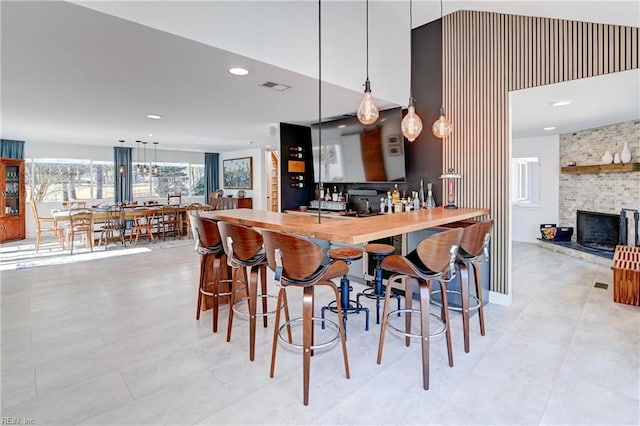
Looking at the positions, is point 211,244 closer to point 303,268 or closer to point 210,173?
point 303,268

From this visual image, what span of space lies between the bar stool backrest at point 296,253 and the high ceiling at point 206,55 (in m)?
1.54

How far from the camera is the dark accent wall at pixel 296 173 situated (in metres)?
5.57

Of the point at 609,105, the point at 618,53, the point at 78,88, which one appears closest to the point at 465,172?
the point at 618,53

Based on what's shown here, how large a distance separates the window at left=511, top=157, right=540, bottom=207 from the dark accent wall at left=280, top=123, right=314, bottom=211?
4.56m

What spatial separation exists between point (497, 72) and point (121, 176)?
9373 mm

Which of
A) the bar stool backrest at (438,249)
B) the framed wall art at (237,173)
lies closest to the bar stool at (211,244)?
the bar stool backrest at (438,249)

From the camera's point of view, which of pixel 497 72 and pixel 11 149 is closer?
pixel 497 72

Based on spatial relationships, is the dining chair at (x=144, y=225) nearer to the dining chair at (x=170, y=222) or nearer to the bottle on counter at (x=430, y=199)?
the dining chair at (x=170, y=222)

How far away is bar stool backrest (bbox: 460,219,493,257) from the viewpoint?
2662mm

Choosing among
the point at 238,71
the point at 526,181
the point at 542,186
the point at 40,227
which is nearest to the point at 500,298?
the point at 238,71

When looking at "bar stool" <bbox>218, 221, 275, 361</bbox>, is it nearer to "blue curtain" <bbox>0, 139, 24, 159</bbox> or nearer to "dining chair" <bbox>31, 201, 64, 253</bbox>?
"dining chair" <bbox>31, 201, 64, 253</bbox>

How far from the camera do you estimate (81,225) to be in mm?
6871

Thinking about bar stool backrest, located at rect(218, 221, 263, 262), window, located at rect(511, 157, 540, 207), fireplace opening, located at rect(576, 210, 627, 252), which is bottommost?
fireplace opening, located at rect(576, 210, 627, 252)

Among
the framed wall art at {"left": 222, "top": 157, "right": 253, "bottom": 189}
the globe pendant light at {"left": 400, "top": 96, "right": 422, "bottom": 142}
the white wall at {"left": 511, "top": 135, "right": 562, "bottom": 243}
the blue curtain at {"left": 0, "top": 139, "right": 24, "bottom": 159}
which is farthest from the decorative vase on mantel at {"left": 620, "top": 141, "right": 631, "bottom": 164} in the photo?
the blue curtain at {"left": 0, "top": 139, "right": 24, "bottom": 159}
